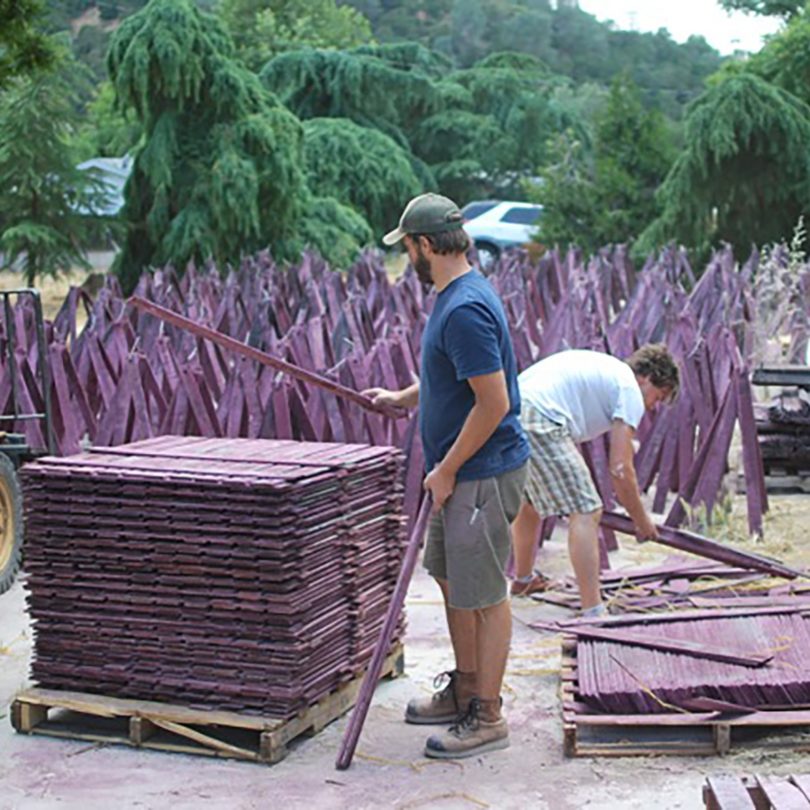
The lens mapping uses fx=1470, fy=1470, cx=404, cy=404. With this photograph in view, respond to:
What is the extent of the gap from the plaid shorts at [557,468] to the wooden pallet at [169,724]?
1.18 m

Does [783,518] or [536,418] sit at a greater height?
[536,418]

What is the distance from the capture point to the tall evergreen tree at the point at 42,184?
21391mm

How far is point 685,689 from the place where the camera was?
15.3 ft

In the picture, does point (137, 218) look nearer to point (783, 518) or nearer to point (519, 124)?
point (783, 518)

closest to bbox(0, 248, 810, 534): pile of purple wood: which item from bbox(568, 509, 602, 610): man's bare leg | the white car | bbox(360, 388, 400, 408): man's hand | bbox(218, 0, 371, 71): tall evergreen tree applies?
bbox(568, 509, 602, 610): man's bare leg

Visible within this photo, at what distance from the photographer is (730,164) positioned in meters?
20.7

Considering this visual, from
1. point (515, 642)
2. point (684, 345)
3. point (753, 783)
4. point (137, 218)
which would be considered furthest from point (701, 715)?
point (137, 218)

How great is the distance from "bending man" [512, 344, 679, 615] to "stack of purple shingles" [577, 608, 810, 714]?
56 centimetres

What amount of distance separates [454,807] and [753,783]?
1015 millimetres

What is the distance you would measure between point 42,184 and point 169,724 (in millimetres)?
18252

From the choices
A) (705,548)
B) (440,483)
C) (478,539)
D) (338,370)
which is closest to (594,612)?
(705,548)

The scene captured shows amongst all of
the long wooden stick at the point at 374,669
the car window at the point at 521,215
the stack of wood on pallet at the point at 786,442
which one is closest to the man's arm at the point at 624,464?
the long wooden stick at the point at 374,669

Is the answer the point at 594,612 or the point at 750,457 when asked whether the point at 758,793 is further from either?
the point at 750,457

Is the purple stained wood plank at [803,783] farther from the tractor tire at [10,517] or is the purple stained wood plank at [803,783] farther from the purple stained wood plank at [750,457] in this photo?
the tractor tire at [10,517]
